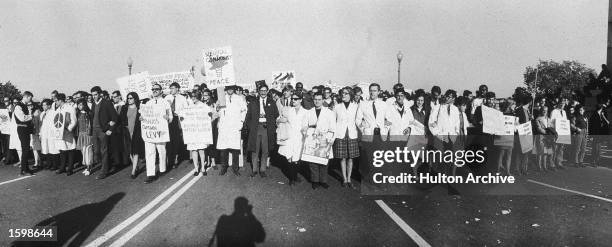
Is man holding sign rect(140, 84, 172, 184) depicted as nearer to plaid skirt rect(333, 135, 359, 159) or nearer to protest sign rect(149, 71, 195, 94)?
protest sign rect(149, 71, 195, 94)

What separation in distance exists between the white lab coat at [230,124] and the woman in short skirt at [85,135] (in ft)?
10.4

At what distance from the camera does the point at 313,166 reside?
24.7ft

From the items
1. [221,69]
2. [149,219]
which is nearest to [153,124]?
[221,69]

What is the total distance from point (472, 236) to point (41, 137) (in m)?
10.2

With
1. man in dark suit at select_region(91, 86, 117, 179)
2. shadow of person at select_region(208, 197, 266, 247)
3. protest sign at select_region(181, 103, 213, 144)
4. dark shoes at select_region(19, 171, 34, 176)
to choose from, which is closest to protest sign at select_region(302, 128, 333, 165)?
shadow of person at select_region(208, 197, 266, 247)

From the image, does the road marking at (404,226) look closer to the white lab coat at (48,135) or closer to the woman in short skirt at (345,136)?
the woman in short skirt at (345,136)

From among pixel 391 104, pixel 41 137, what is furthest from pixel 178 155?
pixel 391 104

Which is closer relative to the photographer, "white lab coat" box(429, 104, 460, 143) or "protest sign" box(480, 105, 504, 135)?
"white lab coat" box(429, 104, 460, 143)

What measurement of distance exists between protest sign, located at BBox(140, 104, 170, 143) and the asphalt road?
945mm

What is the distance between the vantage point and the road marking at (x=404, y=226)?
4.57 metres

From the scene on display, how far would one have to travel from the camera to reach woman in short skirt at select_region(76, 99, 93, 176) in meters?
9.21

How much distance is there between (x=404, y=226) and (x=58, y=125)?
27.9 feet

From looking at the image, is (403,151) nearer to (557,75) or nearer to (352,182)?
(352,182)

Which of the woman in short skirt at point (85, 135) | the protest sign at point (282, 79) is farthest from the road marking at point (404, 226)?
Result: the protest sign at point (282, 79)
